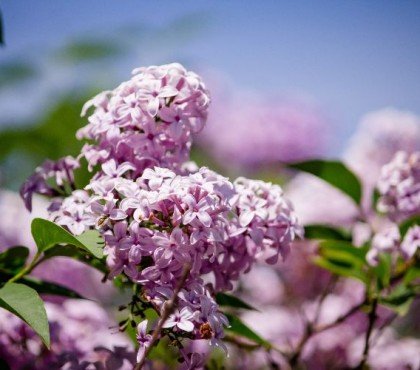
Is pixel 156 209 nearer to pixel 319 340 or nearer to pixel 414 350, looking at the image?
pixel 414 350

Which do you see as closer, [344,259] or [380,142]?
[344,259]

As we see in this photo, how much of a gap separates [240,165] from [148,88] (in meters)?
3.92

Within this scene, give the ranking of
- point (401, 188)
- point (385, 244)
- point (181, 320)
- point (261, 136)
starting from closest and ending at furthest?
point (181, 320) → point (385, 244) → point (401, 188) → point (261, 136)

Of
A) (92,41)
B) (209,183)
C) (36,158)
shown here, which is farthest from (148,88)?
(92,41)

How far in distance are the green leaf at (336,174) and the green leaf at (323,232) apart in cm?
12

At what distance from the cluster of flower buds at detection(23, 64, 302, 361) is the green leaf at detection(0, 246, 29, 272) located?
12cm

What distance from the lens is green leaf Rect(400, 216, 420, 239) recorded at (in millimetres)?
1572

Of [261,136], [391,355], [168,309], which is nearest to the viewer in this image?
[168,309]

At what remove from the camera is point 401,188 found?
1649 millimetres

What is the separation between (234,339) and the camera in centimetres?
155

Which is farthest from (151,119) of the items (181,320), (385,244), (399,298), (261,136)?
(261,136)

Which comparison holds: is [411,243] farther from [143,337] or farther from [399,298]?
[143,337]

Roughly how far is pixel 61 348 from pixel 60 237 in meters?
0.59

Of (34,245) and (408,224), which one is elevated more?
(408,224)
